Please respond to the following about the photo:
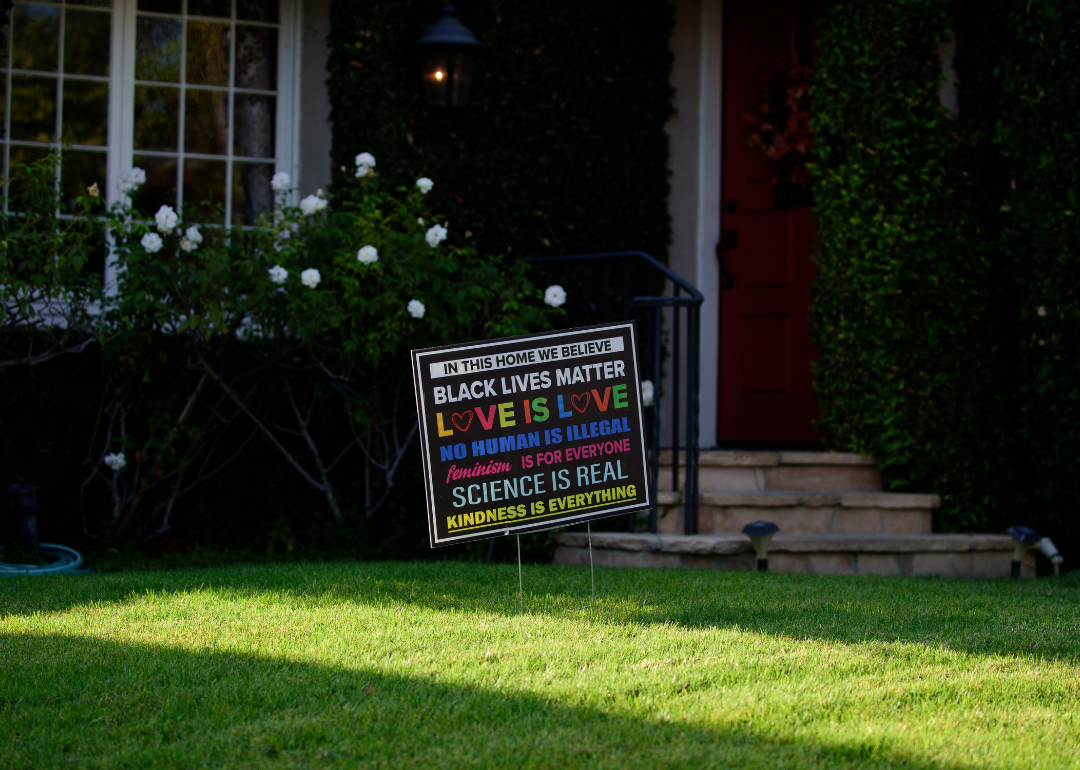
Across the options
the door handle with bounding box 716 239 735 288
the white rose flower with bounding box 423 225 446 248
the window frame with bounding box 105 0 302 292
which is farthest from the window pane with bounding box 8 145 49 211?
the door handle with bounding box 716 239 735 288

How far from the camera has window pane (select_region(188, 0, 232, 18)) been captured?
6.12 meters

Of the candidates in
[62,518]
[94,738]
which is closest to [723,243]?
[62,518]

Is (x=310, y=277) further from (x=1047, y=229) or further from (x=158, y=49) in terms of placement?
(x=1047, y=229)

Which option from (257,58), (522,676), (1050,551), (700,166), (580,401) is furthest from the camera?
(700,166)

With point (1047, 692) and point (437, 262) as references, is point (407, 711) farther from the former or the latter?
point (437, 262)

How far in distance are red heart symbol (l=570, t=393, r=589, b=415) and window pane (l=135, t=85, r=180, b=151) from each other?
11.7ft

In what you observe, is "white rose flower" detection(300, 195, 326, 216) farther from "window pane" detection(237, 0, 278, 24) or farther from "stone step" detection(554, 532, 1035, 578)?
"stone step" detection(554, 532, 1035, 578)

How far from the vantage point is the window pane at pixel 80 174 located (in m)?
5.85

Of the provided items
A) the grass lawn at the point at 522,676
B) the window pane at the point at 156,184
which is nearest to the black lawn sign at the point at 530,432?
the grass lawn at the point at 522,676

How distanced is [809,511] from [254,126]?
12.9ft

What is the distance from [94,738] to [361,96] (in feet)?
14.7

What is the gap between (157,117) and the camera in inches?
237

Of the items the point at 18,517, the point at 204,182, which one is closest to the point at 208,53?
the point at 204,182

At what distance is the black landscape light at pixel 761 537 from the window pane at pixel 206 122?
12.3 ft
